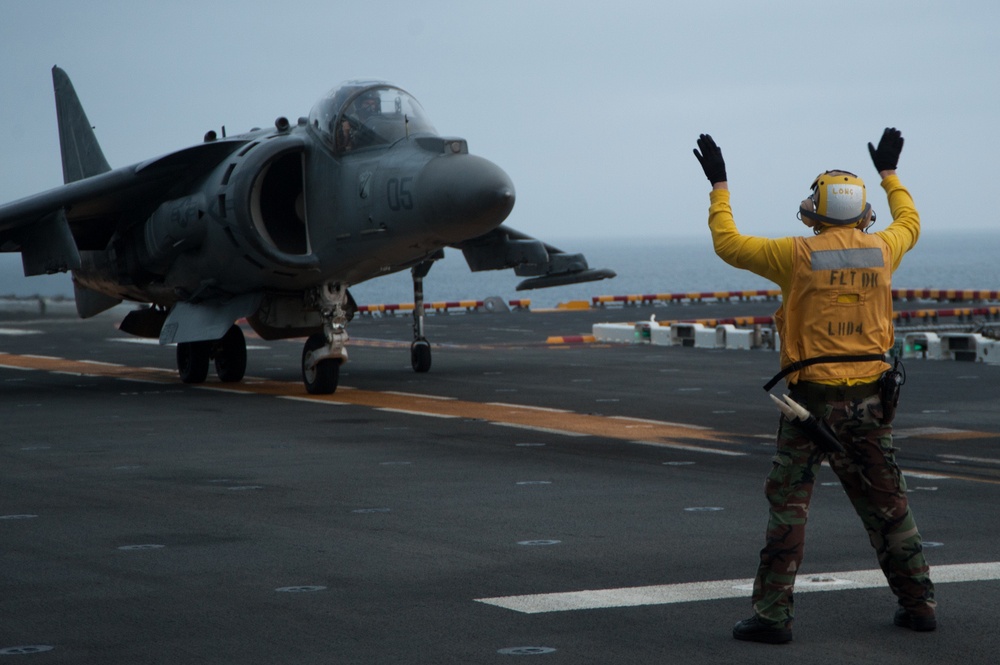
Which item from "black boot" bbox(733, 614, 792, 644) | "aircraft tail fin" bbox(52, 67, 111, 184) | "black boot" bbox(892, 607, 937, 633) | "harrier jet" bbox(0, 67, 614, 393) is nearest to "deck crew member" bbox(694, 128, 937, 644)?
"black boot" bbox(892, 607, 937, 633)

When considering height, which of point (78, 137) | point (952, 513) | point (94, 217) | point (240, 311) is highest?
point (78, 137)

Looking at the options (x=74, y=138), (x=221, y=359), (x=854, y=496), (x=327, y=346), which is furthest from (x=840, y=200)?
(x=74, y=138)

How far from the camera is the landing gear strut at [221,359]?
21.5 m

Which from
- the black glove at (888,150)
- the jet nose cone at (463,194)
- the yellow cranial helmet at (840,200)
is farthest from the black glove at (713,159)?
the jet nose cone at (463,194)

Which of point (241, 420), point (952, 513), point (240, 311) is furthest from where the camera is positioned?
point (240, 311)

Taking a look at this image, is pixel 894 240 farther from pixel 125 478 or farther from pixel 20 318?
pixel 20 318

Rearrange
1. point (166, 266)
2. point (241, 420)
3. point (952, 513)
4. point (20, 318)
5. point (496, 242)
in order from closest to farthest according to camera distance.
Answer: point (952, 513) → point (241, 420) → point (166, 266) → point (496, 242) → point (20, 318)

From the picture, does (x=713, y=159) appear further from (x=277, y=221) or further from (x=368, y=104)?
(x=277, y=221)

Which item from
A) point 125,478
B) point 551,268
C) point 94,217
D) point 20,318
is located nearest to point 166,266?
point 94,217

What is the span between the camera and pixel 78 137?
25.2m

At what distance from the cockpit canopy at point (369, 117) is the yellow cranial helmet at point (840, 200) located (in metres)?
12.1

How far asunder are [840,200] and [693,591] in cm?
213

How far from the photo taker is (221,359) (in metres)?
21.8

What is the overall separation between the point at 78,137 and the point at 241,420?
11.3 metres
